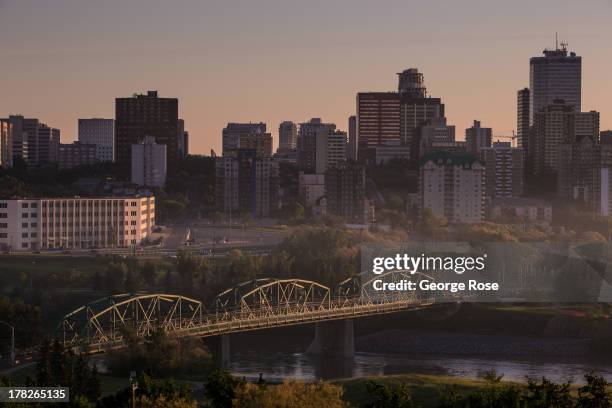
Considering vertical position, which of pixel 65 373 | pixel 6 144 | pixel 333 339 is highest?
pixel 6 144

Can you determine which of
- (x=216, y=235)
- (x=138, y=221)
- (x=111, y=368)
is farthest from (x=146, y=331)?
(x=216, y=235)

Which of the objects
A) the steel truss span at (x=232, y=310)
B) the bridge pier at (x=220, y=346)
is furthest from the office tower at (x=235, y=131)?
the bridge pier at (x=220, y=346)

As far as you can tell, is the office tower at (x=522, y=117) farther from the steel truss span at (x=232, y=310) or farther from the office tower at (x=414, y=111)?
the steel truss span at (x=232, y=310)

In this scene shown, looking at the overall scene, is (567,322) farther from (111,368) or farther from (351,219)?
(351,219)

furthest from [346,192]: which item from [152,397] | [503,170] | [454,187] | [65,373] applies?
[152,397]

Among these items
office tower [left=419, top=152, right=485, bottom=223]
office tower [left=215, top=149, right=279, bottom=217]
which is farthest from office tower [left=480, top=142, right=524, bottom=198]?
office tower [left=215, top=149, right=279, bottom=217]

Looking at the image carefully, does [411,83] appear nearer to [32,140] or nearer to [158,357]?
[32,140]
